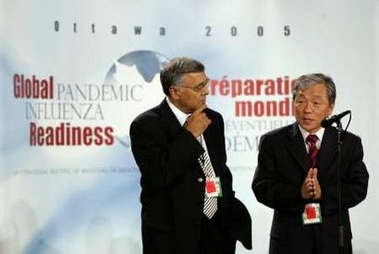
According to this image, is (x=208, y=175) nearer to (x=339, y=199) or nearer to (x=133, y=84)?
(x=339, y=199)

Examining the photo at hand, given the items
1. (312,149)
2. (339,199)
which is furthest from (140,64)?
(339,199)

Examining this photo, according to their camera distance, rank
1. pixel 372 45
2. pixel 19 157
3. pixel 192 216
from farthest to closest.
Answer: pixel 372 45, pixel 19 157, pixel 192 216

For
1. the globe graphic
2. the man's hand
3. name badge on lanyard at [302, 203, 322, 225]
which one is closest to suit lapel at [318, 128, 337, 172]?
name badge on lanyard at [302, 203, 322, 225]

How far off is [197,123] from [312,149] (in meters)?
0.63

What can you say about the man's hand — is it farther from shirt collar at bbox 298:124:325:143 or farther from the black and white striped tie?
shirt collar at bbox 298:124:325:143

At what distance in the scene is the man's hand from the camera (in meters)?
3.35

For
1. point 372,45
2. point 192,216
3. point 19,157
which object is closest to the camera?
point 192,216

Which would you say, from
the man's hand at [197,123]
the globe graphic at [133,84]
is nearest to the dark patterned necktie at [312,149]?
the man's hand at [197,123]

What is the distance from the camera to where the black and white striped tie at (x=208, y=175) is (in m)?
3.41

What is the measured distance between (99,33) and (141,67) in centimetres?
34

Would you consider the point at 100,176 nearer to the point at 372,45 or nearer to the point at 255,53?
the point at 255,53

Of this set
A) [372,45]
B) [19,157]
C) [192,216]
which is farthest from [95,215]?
[372,45]

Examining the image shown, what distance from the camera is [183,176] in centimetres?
338

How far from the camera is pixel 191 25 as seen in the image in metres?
4.95
